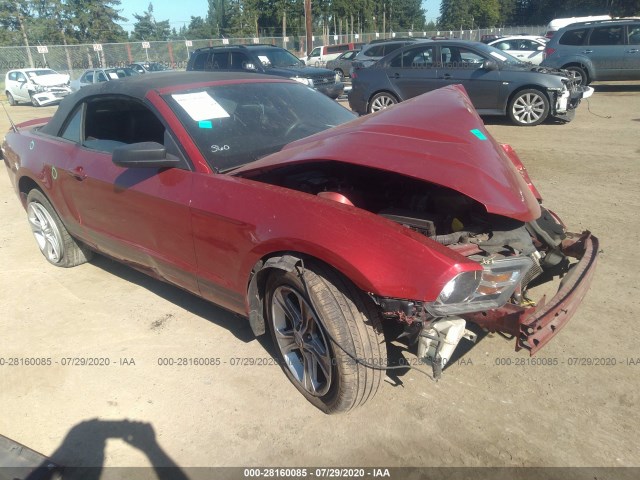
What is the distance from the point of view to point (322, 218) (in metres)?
2.35

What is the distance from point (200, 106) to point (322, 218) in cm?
139

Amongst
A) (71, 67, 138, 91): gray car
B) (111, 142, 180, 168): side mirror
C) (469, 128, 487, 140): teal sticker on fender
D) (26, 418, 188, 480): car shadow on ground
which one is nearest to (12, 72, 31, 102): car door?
(71, 67, 138, 91): gray car

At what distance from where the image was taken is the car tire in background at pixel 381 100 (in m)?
10.6

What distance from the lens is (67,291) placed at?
411cm

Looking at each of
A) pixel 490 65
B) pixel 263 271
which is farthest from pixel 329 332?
pixel 490 65

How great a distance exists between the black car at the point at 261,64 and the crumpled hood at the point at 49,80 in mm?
10636

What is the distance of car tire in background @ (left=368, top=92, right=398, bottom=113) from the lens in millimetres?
10570

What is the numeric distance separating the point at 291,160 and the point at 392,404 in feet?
4.62

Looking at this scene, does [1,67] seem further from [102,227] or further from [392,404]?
[392,404]

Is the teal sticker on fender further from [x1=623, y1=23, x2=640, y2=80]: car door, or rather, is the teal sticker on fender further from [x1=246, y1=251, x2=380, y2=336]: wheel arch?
[x1=623, y1=23, x2=640, y2=80]: car door

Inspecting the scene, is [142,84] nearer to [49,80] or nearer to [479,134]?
[479,134]

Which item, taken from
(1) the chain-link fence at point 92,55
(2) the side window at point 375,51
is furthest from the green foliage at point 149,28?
(2) the side window at point 375,51

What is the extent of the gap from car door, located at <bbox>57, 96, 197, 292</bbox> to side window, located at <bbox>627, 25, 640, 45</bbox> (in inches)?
558

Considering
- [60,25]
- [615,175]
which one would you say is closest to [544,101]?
[615,175]
